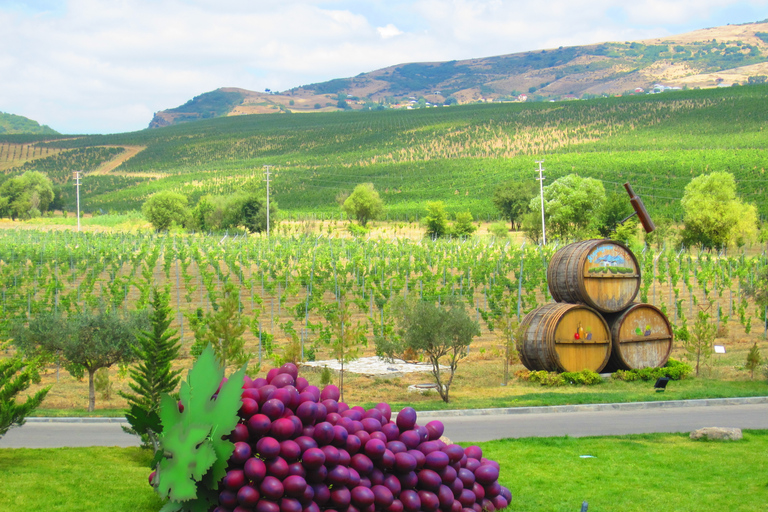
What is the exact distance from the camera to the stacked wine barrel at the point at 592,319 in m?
18.7

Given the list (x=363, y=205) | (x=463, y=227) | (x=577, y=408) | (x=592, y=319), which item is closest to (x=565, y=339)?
(x=592, y=319)

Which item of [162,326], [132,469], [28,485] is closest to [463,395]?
[162,326]

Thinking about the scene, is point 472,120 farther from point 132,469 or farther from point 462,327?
point 132,469

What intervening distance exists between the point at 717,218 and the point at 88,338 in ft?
178

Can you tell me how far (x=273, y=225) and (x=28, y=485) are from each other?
2471 inches

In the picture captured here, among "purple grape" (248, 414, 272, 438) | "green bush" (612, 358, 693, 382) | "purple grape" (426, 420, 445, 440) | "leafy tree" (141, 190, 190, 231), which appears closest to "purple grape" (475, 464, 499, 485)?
"purple grape" (426, 420, 445, 440)

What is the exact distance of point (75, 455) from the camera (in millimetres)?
9102

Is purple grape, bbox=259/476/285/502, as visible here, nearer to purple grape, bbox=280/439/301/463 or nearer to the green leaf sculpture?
purple grape, bbox=280/439/301/463

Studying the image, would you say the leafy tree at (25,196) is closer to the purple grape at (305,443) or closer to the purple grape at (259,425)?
the purple grape at (259,425)

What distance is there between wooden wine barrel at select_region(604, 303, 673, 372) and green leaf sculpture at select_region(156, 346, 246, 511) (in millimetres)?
15552

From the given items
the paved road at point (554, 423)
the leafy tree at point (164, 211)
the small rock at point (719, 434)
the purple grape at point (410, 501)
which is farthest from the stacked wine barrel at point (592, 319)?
the leafy tree at point (164, 211)

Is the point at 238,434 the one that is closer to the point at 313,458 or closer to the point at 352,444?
the point at 313,458

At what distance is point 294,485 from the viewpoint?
225 inches

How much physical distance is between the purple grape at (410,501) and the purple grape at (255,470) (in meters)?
1.32
